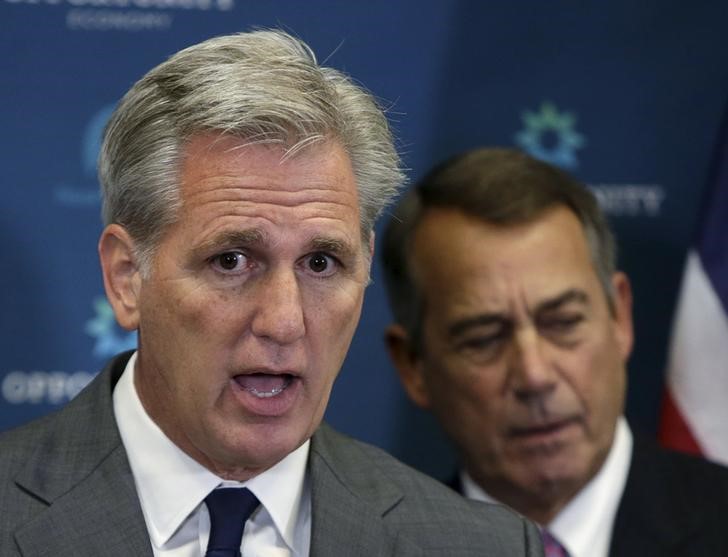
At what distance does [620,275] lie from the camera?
11.2ft

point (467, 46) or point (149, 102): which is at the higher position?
point (149, 102)

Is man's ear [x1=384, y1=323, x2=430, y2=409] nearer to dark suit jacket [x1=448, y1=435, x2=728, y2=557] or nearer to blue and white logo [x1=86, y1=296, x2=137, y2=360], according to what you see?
dark suit jacket [x1=448, y1=435, x2=728, y2=557]

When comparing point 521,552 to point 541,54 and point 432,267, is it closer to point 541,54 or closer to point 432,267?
point 432,267

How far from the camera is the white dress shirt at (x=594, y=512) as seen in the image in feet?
10.6

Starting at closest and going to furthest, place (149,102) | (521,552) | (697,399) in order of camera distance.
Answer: (149,102) < (521,552) < (697,399)

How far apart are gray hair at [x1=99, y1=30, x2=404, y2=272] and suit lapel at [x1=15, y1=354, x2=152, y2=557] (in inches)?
10.5

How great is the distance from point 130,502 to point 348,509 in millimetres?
340

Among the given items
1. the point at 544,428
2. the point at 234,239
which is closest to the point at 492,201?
the point at 544,428

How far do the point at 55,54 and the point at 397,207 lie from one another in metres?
0.92

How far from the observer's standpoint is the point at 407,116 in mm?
3582

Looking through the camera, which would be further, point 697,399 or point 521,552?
point 697,399

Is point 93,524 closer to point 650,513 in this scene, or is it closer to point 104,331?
point 104,331

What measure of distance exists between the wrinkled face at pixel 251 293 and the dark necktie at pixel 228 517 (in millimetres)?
69

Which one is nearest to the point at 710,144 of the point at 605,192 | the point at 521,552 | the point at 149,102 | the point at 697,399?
the point at 605,192
